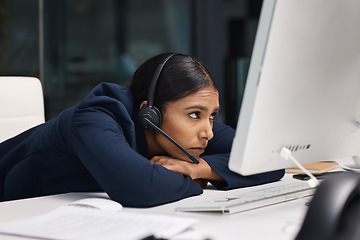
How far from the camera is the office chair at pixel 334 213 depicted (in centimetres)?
49

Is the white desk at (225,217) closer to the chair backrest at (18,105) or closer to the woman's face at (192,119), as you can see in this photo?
the woman's face at (192,119)

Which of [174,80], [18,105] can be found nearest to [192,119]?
[174,80]

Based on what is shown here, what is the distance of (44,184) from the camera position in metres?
1.32

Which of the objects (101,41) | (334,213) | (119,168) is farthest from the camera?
(101,41)

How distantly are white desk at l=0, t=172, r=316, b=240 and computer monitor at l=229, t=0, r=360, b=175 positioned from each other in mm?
93

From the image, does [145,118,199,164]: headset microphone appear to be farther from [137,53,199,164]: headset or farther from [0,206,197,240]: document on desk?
[0,206,197,240]: document on desk

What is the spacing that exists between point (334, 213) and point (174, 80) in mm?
850

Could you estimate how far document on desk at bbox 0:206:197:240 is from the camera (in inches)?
27.5

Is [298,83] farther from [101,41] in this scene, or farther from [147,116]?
[101,41]

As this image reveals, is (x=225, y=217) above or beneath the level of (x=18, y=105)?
above

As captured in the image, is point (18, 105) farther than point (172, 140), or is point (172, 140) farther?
point (18, 105)

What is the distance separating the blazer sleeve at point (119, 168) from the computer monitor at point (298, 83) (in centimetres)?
27

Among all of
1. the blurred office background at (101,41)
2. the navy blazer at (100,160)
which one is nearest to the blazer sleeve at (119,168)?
the navy blazer at (100,160)

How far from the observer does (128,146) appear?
3.48 feet
